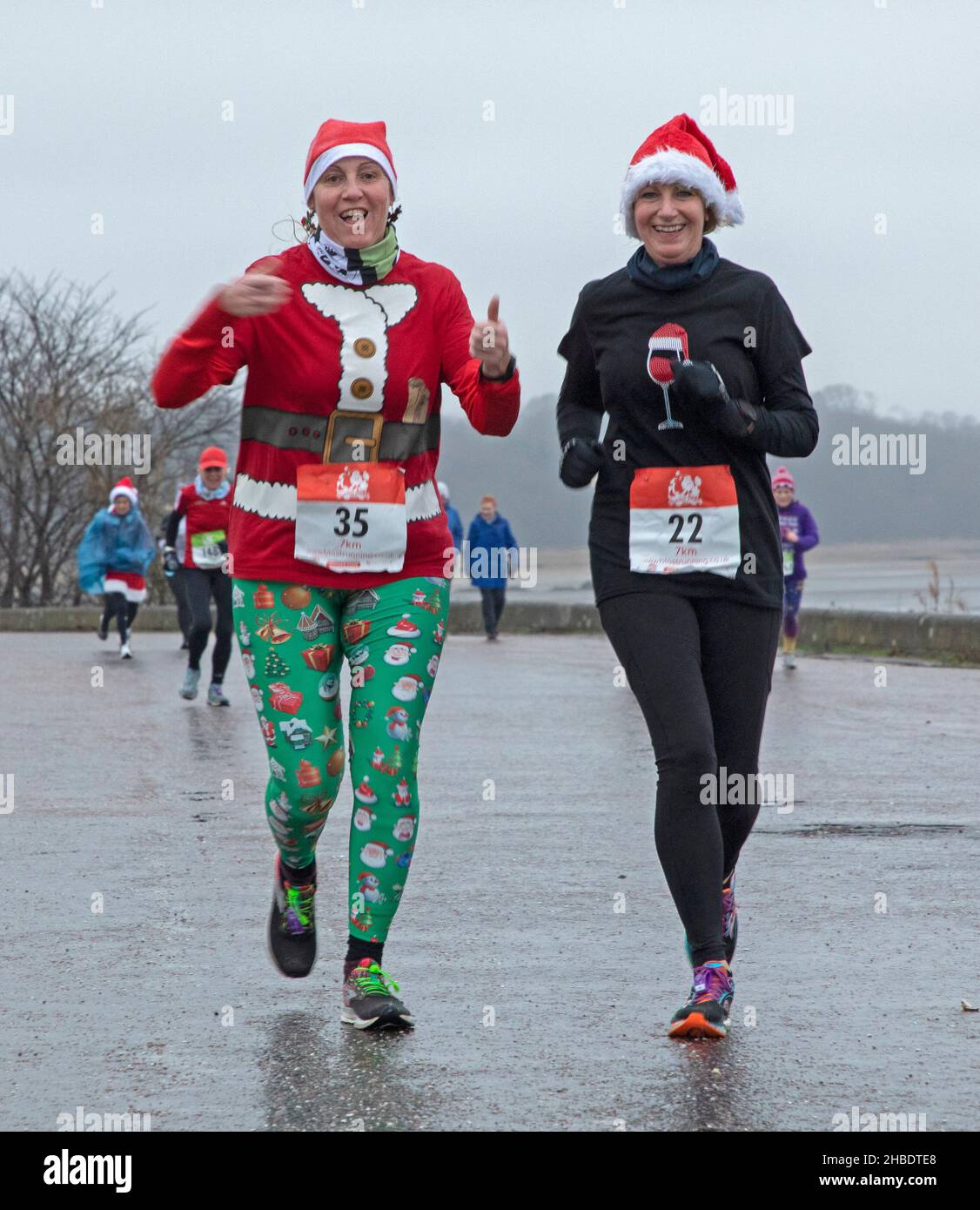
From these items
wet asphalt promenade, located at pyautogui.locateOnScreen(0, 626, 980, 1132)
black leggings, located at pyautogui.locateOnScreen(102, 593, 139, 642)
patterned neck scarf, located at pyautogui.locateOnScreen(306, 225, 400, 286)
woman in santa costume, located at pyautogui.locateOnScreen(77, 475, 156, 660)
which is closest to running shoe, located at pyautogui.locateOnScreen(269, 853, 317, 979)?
wet asphalt promenade, located at pyautogui.locateOnScreen(0, 626, 980, 1132)

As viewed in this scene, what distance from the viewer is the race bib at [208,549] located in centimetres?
1386

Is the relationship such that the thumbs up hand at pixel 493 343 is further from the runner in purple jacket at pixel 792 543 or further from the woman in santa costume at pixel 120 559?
the woman in santa costume at pixel 120 559

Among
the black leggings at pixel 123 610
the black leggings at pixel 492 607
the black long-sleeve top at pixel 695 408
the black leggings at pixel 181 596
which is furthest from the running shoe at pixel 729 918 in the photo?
the black leggings at pixel 492 607

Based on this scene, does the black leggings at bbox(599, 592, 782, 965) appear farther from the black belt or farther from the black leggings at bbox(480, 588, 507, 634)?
the black leggings at bbox(480, 588, 507, 634)

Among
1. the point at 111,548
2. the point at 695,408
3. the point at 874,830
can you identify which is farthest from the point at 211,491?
the point at 695,408

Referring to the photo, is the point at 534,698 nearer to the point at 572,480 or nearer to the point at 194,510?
the point at 194,510

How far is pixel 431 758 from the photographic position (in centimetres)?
1041

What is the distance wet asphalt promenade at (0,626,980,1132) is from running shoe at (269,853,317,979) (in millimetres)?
65

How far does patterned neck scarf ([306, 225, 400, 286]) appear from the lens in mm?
4781

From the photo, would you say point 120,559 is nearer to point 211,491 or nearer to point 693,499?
point 211,491

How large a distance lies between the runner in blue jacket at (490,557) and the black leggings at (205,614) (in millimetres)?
8018
